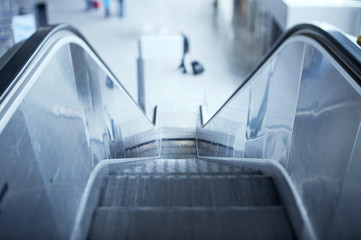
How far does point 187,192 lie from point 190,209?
0.44 m

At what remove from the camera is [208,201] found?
3.39 m

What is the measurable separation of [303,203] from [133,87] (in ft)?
24.9

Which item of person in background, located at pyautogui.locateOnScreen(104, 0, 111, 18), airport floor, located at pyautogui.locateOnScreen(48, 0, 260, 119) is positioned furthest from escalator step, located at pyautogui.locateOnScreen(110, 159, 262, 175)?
person in background, located at pyautogui.locateOnScreen(104, 0, 111, 18)

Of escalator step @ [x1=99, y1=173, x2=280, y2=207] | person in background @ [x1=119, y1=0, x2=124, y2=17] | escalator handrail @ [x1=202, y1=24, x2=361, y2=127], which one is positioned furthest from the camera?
person in background @ [x1=119, y1=0, x2=124, y2=17]

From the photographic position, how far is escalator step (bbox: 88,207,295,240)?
9.32 ft

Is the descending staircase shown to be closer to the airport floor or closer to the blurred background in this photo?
the airport floor

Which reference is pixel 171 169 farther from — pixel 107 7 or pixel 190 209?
pixel 107 7

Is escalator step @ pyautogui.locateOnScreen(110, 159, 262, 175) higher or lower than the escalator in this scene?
lower

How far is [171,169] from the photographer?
4992mm

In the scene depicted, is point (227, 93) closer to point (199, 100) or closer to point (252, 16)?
point (199, 100)

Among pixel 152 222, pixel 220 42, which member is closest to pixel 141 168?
pixel 152 222

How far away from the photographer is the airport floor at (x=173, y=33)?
10297mm

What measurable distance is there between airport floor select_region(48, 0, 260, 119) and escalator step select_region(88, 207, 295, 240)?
4.96 metres

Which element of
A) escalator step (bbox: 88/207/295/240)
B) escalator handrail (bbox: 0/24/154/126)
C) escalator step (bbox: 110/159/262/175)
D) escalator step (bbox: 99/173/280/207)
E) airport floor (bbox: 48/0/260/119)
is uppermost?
escalator handrail (bbox: 0/24/154/126)
